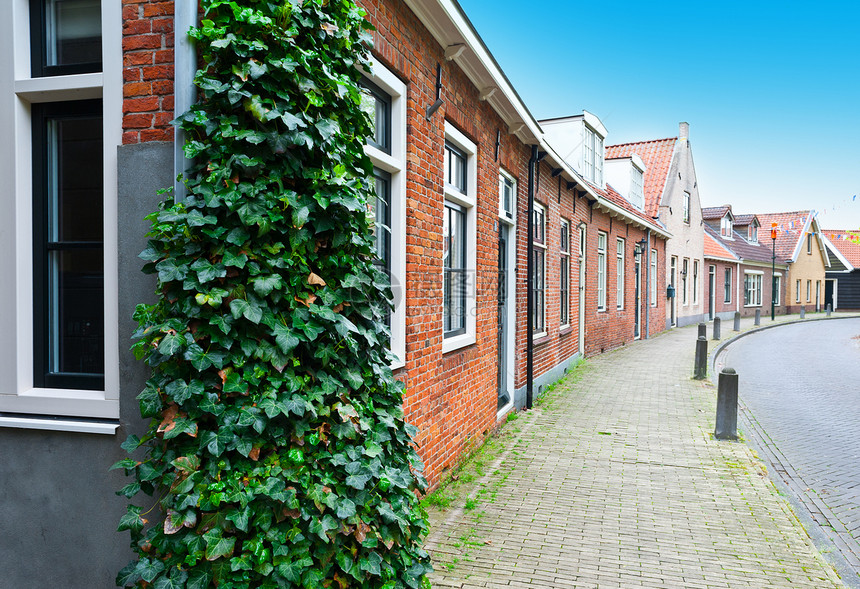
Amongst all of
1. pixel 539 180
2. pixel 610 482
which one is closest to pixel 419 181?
pixel 610 482

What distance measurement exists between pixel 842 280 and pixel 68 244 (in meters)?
51.5

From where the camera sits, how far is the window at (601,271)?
15.3m

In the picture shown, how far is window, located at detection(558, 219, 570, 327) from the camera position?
39.9 feet

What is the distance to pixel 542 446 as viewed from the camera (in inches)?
272

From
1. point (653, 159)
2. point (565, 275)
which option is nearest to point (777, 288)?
point (653, 159)

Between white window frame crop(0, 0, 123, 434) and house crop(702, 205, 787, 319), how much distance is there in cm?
3069

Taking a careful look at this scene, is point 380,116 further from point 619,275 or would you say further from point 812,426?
point 619,275

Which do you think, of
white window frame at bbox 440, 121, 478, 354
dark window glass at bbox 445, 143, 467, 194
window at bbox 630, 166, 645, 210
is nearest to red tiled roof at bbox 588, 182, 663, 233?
window at bbox 630, 166, 645, 210

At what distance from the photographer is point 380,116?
15.0 feet

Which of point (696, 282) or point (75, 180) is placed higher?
point (75, 180)

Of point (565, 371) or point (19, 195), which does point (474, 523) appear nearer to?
point (19, 195)

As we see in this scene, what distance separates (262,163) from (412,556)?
2.05 metres

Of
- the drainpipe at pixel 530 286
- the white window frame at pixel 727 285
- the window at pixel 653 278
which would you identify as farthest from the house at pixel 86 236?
the white window frame at pixel 727 285

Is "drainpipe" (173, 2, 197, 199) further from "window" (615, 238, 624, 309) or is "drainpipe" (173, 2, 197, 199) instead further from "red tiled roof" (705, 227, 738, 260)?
"red tiled roof" (705, 227, 738, 260)
